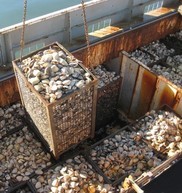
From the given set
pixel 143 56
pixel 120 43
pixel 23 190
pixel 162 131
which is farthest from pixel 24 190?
pixel 143 56

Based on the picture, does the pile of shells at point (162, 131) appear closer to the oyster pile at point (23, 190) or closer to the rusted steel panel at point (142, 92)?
the rusted steel panel at point (142, 92)

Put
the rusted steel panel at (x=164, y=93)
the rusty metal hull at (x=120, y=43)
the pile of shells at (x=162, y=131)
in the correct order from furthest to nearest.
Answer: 1. the rusted steel panel at (x=164, y=93)
2. the rusty metal hull at (x=120, y=43)
3. the pile of shells at (x=162, y=131)

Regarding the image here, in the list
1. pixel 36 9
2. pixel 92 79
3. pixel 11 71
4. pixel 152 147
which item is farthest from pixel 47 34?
pixel 36 9

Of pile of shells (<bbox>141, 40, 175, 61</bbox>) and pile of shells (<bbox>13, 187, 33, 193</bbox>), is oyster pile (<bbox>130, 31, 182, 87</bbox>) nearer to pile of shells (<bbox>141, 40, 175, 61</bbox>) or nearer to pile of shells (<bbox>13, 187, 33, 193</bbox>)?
pile of shells (<bbox>141, 40, 175, 61</bbox>)

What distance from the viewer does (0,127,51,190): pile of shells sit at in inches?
207

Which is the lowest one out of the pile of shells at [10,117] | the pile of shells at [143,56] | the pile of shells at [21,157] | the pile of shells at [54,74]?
the pile of shells at [21,157]

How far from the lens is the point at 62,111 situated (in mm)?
4789

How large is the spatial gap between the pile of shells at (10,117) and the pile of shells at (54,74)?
1503 mm

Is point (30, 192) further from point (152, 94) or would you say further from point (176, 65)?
point (176, 65)

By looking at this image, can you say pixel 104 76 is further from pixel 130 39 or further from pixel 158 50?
pixel 158 50

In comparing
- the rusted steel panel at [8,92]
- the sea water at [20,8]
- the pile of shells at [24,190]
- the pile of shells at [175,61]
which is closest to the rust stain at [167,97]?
the pile of shells at [175,61]

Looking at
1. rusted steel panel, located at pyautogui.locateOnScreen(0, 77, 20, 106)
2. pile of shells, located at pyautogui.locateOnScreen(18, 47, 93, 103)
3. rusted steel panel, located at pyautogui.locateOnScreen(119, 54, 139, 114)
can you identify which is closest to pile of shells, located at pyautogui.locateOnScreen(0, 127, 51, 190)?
rusted steel panel, located at pyautogui.locateOnScreen(0, 77, 20, 106)

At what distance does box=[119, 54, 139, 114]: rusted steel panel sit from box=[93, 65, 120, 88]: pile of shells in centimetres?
29

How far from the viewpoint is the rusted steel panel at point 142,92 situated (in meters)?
→ 6.66
